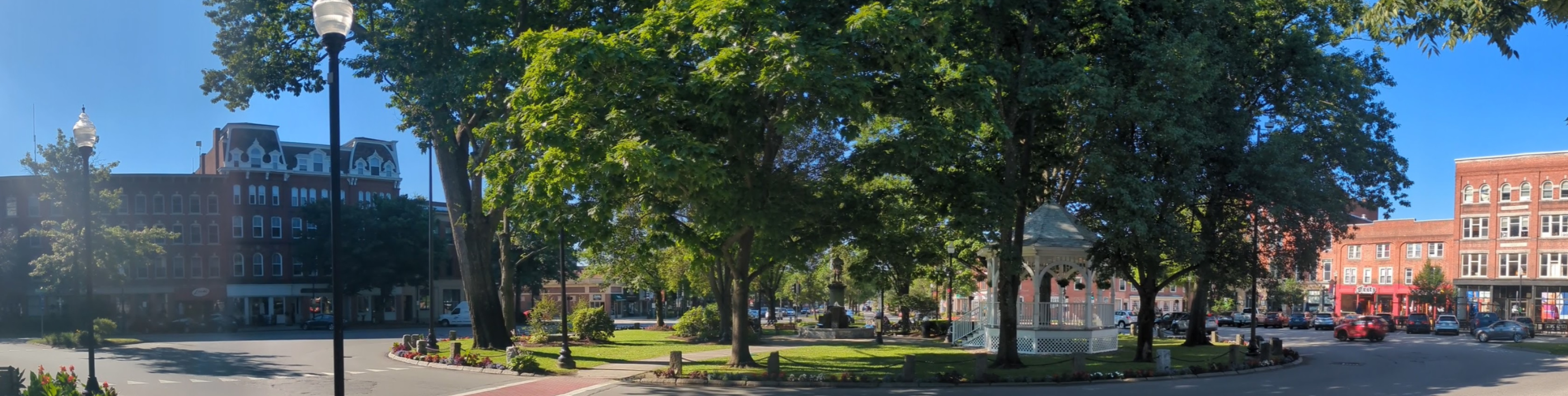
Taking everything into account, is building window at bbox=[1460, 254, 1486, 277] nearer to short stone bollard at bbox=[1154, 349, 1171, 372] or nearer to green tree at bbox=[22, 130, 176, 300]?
short stone bollard at bbox=[1154, 349, 1171, 372]

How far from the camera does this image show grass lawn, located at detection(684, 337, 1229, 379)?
24078 millimetres

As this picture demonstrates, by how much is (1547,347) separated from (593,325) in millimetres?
33883

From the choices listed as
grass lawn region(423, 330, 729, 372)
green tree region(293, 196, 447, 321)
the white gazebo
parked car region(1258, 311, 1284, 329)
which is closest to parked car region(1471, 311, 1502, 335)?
parked car region(1258, 311, 1284, 329)

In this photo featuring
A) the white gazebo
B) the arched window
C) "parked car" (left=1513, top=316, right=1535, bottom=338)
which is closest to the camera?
the white gazebo

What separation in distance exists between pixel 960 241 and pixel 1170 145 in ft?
29.3

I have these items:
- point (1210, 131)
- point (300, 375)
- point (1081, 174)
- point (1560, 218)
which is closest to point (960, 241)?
point (1081, 174)

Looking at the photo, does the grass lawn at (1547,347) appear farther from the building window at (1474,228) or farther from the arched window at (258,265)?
the arched window at (258,265)

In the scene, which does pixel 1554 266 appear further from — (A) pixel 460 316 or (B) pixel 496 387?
(B) pixel 496 387

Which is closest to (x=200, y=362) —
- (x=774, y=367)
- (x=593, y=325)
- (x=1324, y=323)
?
(x=593, y=325)

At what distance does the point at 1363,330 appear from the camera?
149ft

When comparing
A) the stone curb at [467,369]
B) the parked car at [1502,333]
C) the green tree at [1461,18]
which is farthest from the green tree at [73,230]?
the parked car at [1502,333]

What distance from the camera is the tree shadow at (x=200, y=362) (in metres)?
25.1

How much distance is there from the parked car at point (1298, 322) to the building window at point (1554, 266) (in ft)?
58.2

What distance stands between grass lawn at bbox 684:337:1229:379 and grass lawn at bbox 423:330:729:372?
2.98 metres
